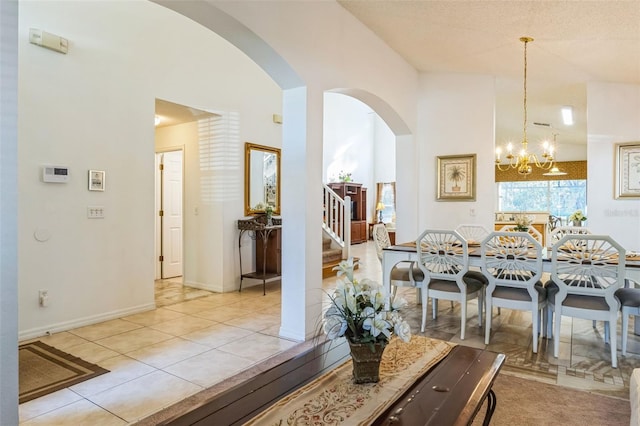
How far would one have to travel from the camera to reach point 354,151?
1320 centimetres

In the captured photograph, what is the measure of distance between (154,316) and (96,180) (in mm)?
1572

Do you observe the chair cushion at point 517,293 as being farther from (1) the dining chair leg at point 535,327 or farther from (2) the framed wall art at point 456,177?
(2) the framed wall art at point 456,177

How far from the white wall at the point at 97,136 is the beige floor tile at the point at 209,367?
1.64 m

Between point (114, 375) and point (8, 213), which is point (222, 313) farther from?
point (8, 213)

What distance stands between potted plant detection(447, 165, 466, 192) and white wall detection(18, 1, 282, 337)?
3514 millimetres

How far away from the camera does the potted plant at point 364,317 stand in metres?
1.50

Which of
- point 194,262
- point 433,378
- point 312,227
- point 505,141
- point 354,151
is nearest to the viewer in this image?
point 433,378

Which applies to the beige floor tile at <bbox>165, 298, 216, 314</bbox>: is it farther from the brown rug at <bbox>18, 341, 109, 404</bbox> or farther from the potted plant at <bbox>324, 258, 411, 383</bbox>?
the potted plant at <bbox>324, 258, 411, 383</bbox>

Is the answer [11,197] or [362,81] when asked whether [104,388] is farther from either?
[362,81]

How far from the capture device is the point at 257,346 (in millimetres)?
3342

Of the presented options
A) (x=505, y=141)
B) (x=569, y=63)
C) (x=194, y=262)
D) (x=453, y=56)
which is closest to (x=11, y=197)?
(x=194, y=262)

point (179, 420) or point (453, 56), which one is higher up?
point (453, 56)

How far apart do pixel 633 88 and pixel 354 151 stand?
8.71 meters

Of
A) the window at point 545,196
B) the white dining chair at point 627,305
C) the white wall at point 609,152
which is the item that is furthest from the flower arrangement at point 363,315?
the window at point 545,196
